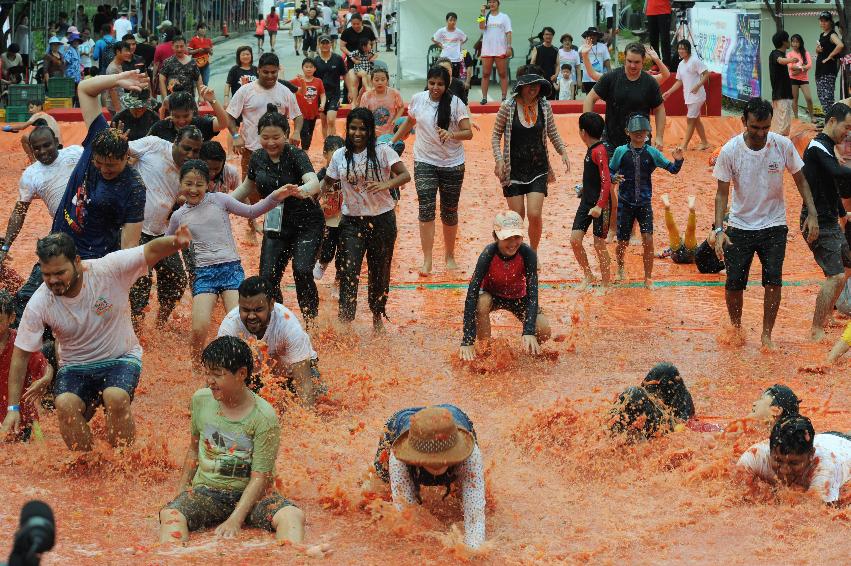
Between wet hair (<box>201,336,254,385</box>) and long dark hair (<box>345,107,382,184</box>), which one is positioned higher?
long dark hair (<box>345,107,382,184</box>)

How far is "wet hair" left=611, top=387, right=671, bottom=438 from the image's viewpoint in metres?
7.18

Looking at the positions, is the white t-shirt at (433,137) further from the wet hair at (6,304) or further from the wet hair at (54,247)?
the wet hair at (54,247)

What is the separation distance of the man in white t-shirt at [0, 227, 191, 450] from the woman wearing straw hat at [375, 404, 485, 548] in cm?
167

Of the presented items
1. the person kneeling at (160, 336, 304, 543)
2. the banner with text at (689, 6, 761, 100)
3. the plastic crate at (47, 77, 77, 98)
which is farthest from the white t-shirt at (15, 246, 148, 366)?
the banner with text at (689, 6, 761, 100)

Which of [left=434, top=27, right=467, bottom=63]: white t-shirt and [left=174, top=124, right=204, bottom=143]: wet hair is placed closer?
[left=174, top=124, right=204, bottom=143]: wet hair

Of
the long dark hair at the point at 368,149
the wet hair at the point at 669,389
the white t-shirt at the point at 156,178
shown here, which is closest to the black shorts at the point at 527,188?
the long dark hair at the point at 368,149

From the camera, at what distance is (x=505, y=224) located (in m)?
8.58

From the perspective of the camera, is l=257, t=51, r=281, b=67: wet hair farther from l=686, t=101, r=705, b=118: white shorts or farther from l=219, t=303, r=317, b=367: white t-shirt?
l=686, t=101, r=705, b=118: white shorts

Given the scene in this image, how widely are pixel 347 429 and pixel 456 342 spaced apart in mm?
2228

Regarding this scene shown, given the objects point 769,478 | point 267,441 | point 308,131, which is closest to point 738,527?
point 769,478

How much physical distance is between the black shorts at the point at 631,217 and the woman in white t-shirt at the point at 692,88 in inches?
296

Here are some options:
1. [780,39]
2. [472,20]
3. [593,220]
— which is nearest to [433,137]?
[593,220]

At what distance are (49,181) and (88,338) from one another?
265 cm

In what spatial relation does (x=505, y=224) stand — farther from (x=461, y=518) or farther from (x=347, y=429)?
(x=461, y=518)
